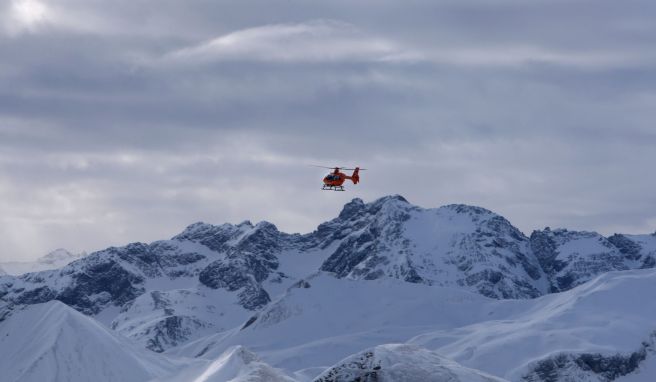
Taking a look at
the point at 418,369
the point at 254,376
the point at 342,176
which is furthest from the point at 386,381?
the point at 342,176

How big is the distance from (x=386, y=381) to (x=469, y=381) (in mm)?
5580

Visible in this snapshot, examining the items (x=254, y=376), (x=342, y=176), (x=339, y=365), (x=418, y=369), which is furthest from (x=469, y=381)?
(x=342, y=176)

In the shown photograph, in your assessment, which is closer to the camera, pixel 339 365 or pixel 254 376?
pixel 339 365

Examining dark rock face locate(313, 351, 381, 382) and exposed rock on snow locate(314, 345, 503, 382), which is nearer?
dark rock face locate(313, 351, 381, 382)

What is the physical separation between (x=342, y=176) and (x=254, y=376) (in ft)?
257

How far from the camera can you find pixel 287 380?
4943 inches

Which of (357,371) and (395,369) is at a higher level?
(395,369)

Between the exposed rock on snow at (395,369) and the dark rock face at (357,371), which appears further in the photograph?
the exposed rock on snow at (395,369)

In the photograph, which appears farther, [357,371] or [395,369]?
[395,369]

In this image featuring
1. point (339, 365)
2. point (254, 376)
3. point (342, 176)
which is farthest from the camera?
point (342, 176)

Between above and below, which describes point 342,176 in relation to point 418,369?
above

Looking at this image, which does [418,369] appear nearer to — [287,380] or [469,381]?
[469,381]

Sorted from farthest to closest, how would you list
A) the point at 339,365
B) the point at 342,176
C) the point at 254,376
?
the point at 342,176
the point at 254,376
the point at 339,365

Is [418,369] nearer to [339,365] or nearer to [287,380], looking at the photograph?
[339,365]
